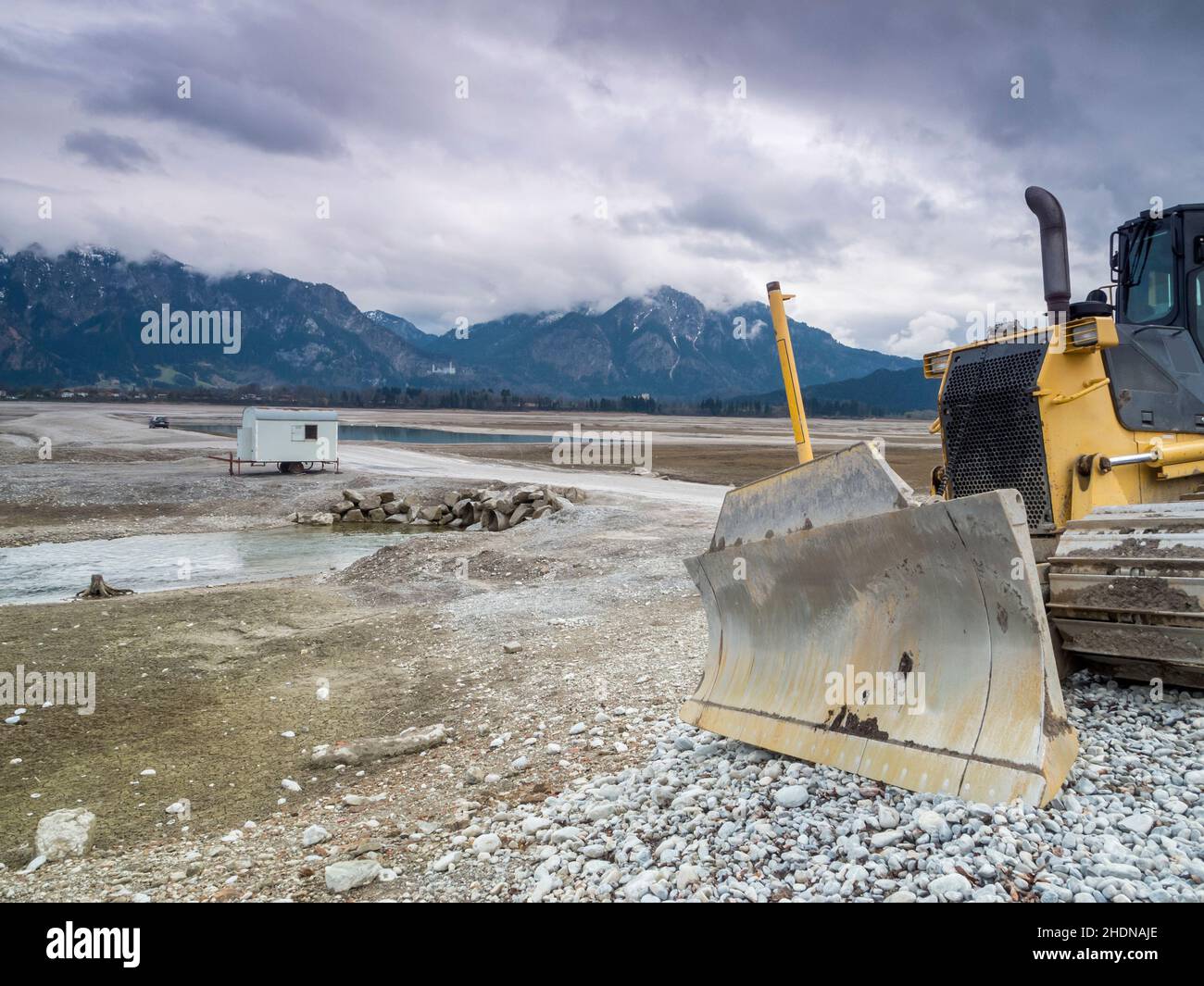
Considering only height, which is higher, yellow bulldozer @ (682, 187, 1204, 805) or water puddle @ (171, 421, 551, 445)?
water puddle @ (171, 421, 551, 445)

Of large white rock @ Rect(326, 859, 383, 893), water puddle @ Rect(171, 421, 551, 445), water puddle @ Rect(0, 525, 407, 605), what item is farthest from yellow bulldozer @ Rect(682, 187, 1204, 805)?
water puddle @ Rect(171, 421, 551, 445)

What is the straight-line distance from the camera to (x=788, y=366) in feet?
19.3

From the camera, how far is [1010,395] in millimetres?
5695

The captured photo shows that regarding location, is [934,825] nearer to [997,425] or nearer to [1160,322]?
[997,425]

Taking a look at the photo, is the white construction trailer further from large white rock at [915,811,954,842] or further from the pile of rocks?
large white rock at [915,811,954,842]

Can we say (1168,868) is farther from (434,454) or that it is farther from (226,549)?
(434,454)

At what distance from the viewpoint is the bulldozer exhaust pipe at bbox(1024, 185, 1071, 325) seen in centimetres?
556

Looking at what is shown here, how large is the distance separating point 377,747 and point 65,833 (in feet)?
6.87

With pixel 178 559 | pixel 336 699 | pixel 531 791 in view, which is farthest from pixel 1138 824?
pixel 178 559

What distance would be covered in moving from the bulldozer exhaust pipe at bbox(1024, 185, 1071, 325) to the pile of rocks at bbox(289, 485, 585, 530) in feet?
50.2
